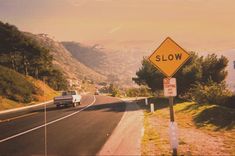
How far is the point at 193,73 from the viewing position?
135ft

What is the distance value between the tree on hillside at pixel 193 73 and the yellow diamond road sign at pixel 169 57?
103 ft

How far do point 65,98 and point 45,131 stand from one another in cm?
1861

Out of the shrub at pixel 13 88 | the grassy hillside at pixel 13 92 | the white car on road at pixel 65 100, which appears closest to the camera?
the white car on road at pixel 65 100

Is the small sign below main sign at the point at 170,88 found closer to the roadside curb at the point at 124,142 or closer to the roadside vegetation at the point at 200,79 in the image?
the roadside curb at the point at 124,142

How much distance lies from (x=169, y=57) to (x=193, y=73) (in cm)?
3195

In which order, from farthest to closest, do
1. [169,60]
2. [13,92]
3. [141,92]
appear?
[141,92] → [13,92] → [169,60]

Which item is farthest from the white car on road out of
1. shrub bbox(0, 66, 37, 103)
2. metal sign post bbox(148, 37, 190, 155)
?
metal sign post bbox(148, 37, 190, 155)

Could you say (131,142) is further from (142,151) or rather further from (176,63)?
(176,63)

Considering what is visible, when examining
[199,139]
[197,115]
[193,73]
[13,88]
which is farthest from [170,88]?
[13,88]

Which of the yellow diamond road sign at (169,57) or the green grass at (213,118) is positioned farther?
the green grass at (213,118)

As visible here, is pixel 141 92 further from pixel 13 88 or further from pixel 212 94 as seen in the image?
pixel 212 94

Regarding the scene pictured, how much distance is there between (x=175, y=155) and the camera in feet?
33.3

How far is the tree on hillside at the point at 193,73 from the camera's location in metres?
41.3

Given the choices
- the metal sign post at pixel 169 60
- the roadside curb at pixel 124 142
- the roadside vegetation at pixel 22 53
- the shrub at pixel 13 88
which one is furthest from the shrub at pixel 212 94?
the roadside vegetation at pixel 22 53
